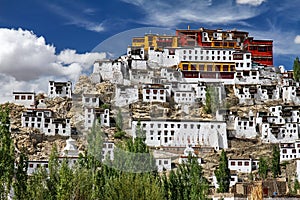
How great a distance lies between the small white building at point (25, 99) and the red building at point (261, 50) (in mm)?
22150

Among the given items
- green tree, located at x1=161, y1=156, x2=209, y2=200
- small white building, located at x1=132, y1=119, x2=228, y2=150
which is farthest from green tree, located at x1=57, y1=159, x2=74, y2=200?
small white building, located at x1=132, y1=119, x2=228, y2=150

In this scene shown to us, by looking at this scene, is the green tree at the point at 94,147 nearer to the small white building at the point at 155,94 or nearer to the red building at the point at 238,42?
the small white building at the point at 155,94

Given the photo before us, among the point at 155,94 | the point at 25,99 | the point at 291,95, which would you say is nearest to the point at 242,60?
the point at 291,95

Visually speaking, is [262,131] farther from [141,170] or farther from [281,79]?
[141,170]

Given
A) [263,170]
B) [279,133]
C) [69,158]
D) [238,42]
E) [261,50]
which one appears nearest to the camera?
[69,158]

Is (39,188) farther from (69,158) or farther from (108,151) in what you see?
(69,158)

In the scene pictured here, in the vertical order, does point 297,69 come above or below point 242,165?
above

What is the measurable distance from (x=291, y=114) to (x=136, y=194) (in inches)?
1260

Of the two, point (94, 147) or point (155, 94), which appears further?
point (155, 94)

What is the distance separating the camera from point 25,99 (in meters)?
44.6

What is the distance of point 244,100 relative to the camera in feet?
153

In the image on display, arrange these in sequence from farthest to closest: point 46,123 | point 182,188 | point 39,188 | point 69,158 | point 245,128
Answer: point 245,128, point 46,123, point 69,158, point 182,188, point 39,188

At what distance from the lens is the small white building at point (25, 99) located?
44.2 m

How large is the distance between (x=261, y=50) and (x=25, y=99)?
23.8m
